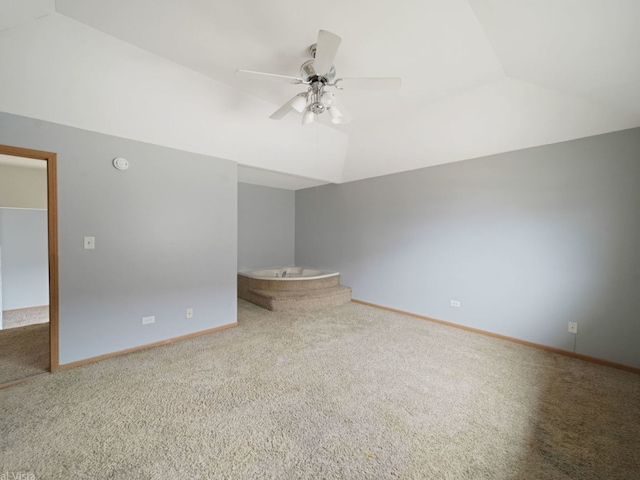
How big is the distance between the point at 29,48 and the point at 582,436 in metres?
4.70

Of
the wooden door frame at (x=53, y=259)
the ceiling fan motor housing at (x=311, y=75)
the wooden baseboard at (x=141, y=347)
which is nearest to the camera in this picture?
the ceiling fan motor housing at (x=311, y=75)

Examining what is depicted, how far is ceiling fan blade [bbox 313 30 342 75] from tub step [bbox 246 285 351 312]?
336cm

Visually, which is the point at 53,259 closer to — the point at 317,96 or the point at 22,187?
the point at 317,96

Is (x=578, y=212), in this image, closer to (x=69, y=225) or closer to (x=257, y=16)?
(x=257, y=16)

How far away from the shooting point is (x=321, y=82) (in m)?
2.01

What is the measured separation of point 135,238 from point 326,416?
2605 millimetres

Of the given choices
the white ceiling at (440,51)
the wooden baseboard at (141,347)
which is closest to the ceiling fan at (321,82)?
the white ceiling at (440,51)

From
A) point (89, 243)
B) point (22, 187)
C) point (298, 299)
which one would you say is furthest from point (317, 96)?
point (22, 187)

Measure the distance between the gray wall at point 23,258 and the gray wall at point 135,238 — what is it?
2.91m

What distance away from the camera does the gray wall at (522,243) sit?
2.52 meters

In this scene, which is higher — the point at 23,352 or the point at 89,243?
the point at 89,243

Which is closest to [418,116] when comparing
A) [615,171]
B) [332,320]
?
[615,171]

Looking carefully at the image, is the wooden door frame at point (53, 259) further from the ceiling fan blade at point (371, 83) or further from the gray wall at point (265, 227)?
the gray wall at point (265, 227)

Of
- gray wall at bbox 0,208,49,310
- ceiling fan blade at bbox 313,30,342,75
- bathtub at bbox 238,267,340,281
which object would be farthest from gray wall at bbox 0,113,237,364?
gray wall at bbox 0,208,49,310
